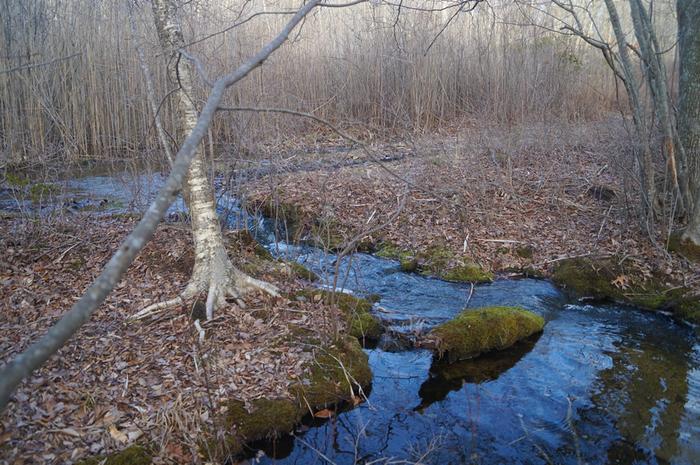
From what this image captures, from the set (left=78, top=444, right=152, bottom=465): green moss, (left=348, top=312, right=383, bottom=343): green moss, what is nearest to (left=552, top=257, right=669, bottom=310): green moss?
(left=348, top=312, right=383, bottom=343): green moss

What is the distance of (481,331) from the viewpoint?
438cm

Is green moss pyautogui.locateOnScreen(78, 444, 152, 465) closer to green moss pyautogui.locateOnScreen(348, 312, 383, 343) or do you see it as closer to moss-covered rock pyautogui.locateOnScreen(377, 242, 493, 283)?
green moss pyautogui.locateOnScreen(348, 312, 383, 343)

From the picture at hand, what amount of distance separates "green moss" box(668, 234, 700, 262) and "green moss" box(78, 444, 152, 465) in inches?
203

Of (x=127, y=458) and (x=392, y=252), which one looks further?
(x=392, y=252)

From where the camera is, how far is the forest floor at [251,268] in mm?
2963

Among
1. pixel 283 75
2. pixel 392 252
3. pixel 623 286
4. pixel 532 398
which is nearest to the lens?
pixel 532 398

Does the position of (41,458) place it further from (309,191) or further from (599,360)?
(309,191)

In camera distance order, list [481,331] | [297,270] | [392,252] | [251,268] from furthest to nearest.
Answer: [392,252] < [297,270] < [251,268] < [481,331]

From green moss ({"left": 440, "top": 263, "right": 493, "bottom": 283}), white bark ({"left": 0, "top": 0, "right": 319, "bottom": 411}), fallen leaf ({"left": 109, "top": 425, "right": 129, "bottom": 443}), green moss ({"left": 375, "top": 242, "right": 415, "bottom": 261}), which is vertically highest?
white bark ({"left": 0, "top": 0, "right": 319, "bottom": 411})

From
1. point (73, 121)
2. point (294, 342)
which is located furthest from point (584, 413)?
point (73, 121)

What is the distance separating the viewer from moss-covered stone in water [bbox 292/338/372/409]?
350 cm

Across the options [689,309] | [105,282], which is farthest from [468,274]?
[105,282]

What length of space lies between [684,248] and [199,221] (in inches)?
183

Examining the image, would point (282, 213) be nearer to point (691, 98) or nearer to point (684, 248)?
point (684, 248)
